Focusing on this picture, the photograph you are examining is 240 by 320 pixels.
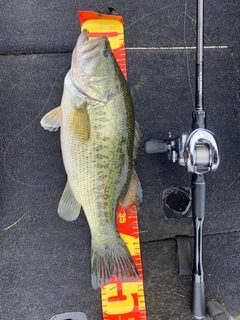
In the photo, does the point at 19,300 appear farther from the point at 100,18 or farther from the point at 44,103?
the point at 100,18

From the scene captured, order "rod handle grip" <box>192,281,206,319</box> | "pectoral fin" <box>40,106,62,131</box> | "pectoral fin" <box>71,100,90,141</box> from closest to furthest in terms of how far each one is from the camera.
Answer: "pectoral fin" <box>71,100,90,141</box> → "pectoral fin" <box>40,106,62,131</box> → "rod handle grip" <box>192,281,206,319</box>

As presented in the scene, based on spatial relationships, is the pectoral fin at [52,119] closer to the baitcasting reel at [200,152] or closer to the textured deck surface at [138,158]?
the textured deck surface at [138,158]

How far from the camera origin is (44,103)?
199 centimetres

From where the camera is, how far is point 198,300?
1.95 m

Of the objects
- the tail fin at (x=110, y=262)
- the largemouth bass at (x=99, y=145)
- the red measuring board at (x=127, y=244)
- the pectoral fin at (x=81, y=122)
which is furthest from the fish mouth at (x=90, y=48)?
the tail fin at (x=110, y=262)

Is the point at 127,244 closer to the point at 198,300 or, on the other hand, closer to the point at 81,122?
the point at 198,300

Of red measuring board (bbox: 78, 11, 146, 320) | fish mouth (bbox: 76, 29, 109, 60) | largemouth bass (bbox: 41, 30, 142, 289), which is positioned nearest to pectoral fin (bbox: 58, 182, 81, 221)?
largemouth bass (bbox: 41, 30, 142, 289)

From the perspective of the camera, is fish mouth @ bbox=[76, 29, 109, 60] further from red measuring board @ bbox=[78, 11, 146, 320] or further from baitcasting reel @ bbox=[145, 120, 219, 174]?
baitcasting reel @ bbox=[145, 120, 219, 174]

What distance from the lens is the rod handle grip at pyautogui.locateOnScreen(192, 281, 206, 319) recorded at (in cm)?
193

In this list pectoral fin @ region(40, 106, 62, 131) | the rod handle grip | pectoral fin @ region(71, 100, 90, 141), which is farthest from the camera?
the rod handle grip

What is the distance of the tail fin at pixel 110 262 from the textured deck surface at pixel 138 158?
11.6 inches

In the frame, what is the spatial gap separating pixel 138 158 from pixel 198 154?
50 centimetres

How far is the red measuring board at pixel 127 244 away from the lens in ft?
6.39

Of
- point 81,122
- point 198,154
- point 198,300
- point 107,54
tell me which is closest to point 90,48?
point 107,54
